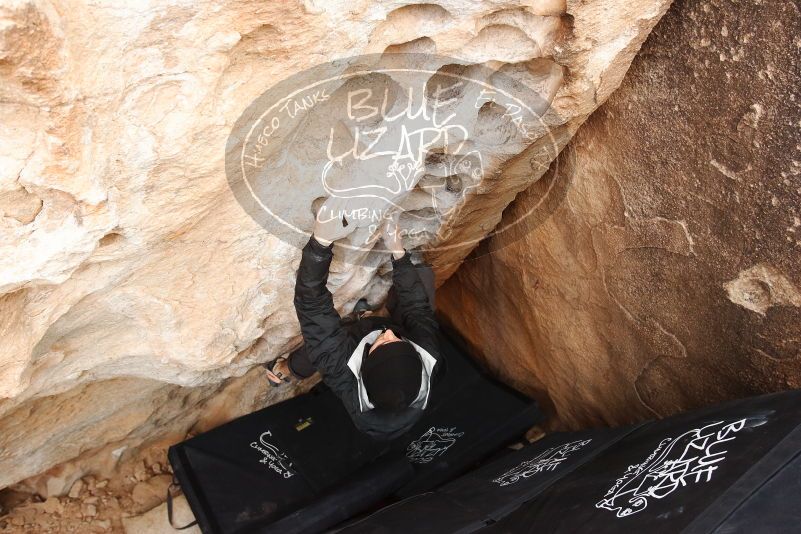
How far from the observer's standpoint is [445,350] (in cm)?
244

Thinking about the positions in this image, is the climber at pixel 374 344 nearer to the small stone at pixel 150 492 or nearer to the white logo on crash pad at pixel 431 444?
the white logo on crash pad at pixel 431 444

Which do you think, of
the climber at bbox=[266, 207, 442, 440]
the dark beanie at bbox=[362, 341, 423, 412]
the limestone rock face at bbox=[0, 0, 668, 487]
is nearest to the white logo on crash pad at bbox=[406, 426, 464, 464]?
the climber at bbox=[266, 207, 442, 440]

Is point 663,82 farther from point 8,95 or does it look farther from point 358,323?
point 8,95

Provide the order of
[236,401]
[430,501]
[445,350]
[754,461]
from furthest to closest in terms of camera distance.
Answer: [445,350], [236,401], [430,501], [754,461]

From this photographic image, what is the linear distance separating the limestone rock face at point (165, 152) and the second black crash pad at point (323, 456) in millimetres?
455

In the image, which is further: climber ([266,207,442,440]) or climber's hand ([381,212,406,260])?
climber's hand ([381,212,406,260])

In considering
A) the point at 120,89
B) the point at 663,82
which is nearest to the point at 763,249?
the point at 663,82

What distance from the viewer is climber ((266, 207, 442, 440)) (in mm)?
1464

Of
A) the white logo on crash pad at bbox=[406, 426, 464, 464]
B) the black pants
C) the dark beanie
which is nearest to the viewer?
the dark beanie

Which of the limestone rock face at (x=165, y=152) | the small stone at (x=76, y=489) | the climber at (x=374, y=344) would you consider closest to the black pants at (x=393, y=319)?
the climber at (x=374, y=344)

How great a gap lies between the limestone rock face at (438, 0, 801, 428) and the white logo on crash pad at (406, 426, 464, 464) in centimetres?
48

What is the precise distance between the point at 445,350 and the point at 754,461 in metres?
1.45

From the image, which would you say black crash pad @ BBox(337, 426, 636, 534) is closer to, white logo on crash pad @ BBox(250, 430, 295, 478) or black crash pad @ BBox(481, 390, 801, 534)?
black crash pad @ BBox(481, 390, 801, 534)

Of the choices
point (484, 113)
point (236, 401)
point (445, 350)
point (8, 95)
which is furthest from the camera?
point (445, 350)
